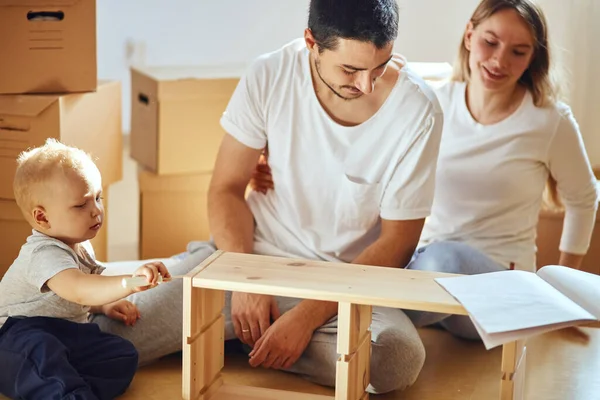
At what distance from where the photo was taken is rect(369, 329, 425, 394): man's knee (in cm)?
181

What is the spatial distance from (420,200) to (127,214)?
5.82 ft

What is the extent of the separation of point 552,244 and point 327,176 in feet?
3.15

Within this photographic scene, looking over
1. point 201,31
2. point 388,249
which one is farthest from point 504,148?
point 201,31

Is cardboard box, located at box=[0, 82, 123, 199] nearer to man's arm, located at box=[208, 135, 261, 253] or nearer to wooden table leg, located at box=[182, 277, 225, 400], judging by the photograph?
man's arm, located at box=[208, 135, 261, 253]

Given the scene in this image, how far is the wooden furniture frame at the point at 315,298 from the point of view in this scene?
1556 mm

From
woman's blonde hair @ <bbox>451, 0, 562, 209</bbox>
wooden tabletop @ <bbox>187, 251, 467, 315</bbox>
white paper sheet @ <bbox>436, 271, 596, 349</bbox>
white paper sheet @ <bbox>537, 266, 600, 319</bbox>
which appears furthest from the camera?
woman's blonde hair @ <bbox>451, 0, 562, 209</bbox>

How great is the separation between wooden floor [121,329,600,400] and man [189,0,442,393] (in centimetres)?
5

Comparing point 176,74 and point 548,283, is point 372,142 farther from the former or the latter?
point 176,74

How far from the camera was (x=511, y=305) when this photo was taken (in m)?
1.50

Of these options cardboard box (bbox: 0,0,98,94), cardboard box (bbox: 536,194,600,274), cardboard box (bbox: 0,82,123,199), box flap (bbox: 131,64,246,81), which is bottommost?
cardboard box (bbox: 536,194,600,274)

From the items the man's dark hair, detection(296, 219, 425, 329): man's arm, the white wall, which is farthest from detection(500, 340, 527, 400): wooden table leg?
the white wall

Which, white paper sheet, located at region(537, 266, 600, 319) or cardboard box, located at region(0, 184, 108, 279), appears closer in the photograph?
white paper sheet, located at region(537, 266, 600, 319)

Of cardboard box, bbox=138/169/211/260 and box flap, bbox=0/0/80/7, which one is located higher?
box flap, bbox=0/0/80/7

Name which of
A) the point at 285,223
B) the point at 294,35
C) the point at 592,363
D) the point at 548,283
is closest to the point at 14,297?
the point at 285,223
